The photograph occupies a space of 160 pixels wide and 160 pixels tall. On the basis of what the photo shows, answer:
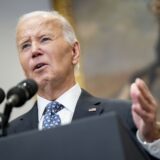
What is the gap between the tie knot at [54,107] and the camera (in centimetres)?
222

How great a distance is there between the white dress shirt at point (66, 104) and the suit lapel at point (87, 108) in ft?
0.09

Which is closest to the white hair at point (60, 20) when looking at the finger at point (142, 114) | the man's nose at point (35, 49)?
the man's nose at point (35, 49)

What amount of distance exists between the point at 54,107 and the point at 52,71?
0.54ft

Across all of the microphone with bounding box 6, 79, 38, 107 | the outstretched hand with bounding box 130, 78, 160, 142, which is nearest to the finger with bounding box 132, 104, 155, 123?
the outstretched hand with bounding box 130, 78, 160, 142

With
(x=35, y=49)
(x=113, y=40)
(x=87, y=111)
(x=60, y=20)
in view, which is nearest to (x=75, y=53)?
(x=60, y=20)

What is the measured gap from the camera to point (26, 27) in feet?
7.72

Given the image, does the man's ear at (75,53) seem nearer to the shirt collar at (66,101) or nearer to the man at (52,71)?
the man at (52,71)

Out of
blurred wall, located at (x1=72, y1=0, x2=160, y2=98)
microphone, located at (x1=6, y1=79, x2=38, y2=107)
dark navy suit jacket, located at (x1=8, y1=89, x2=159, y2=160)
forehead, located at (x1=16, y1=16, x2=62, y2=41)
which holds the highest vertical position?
microphone, located at (x1=6, y1=79, x2=38, y2=107)

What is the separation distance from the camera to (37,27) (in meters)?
2.35

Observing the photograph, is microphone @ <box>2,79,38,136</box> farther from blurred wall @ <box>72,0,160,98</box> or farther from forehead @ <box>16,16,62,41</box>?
blurred wall @ <box>72,0,160,98</box>

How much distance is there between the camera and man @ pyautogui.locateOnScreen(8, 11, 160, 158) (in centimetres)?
221

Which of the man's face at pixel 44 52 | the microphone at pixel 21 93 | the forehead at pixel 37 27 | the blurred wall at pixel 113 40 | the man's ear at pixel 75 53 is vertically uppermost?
the microphone at pixel 21 93

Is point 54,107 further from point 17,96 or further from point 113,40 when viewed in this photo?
point 113,40

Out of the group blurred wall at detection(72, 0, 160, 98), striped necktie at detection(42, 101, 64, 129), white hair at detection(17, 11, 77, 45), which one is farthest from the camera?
blurred wall at detection(72, 0, 160, 98)
